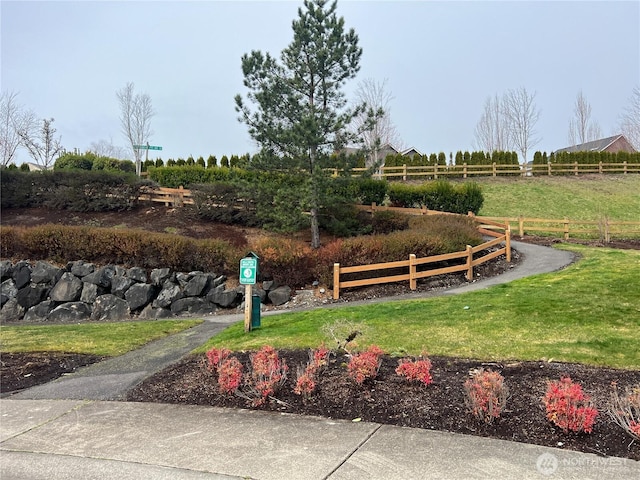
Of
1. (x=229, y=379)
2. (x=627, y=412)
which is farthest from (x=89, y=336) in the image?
(x=627, y=412)

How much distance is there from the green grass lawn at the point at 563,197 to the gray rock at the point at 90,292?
20580 mm

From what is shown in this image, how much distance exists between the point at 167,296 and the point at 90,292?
2.23 m

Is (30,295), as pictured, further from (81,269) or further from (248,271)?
(248,271)

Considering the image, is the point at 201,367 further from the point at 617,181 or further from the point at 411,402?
the point at 617,181

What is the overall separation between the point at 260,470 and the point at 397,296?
8959mm

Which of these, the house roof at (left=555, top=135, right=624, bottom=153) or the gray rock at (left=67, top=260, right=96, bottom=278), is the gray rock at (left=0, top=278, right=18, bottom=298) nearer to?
the gray rock at (left=67, top=260, right=96, bottom=278)

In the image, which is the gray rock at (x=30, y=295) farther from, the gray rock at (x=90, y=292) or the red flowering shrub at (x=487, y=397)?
the red flowering shrub at (x=487, y=397)

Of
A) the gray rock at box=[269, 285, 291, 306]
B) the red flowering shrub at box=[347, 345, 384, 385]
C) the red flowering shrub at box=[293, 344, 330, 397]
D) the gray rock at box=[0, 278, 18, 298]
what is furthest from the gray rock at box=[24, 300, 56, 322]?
the red flowering shrub at box=[347, 345, 384, 385]

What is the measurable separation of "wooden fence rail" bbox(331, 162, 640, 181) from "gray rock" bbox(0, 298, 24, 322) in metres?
23.0

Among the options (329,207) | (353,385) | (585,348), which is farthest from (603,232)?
(353,385)

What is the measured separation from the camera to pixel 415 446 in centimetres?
397

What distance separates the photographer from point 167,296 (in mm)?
13109

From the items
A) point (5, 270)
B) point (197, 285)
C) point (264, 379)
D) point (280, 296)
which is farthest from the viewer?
point (5, 270)

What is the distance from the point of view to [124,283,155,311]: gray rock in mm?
13086
